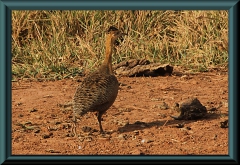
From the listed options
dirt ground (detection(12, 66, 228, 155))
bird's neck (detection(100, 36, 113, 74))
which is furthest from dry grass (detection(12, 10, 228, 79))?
bird's neck (detection(100, 36, 113, 74))

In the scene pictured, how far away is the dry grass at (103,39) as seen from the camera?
33.7 ft

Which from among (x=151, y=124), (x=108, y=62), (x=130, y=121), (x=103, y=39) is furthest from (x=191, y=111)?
(x=103, y=39)

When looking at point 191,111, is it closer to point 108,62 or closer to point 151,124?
point 151,124

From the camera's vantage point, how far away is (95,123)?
7691mm

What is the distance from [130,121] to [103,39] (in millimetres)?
3544

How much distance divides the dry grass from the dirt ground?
0.60m

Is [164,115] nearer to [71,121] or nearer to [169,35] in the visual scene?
[71,121]

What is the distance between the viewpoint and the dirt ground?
6.74 m

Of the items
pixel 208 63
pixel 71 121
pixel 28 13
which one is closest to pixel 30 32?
pixel 28 13

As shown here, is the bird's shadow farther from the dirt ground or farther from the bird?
the bird

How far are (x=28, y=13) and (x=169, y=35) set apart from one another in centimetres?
263

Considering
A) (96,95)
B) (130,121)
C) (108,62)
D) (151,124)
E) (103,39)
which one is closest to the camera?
(96,95)

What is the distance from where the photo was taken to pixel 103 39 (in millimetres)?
10977

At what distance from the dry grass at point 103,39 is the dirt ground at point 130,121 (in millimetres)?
605
